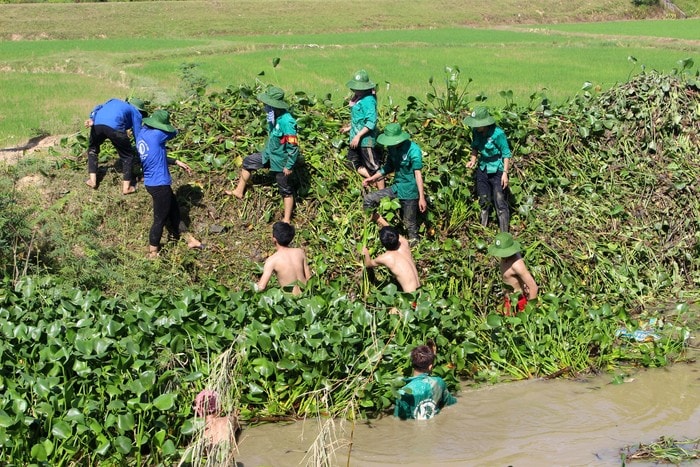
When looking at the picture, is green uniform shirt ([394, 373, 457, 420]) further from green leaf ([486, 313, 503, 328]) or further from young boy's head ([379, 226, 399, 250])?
young boy's head ([379, 226, 399, 250])

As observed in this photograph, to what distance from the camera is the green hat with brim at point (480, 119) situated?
386 inches

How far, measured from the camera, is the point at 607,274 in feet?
32.8

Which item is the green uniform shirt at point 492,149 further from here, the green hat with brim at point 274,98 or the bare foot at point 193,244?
the bare foot at point 193,244

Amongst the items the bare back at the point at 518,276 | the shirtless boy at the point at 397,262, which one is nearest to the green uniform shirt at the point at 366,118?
the shirtless boy at the point at 397,262

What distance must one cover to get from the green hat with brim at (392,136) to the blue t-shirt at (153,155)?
7.71 feet

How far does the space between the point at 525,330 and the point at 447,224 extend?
7.71ft

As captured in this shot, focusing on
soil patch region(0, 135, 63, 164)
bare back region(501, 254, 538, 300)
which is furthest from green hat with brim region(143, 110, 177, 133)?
bare back region(501, 254, 538, 300)

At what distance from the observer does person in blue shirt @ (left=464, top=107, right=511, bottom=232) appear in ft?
32.4

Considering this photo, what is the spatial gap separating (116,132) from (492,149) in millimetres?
4292

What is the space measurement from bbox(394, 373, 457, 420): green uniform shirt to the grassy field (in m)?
5.20

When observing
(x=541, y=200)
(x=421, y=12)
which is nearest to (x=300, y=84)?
(x=541, y=200)

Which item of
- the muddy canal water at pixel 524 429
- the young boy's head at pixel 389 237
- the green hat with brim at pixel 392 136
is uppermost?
the green hat with brim at pixel 392 136

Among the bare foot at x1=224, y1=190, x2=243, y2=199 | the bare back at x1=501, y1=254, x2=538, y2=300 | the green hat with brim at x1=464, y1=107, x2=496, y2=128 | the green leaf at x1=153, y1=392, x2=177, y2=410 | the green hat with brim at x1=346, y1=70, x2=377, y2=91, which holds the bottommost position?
the green leaf at x1=153, y1=392, x2=177, y2=410

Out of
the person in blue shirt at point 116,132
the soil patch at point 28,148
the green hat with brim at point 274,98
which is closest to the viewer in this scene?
the green hat with brim at point 274,98
